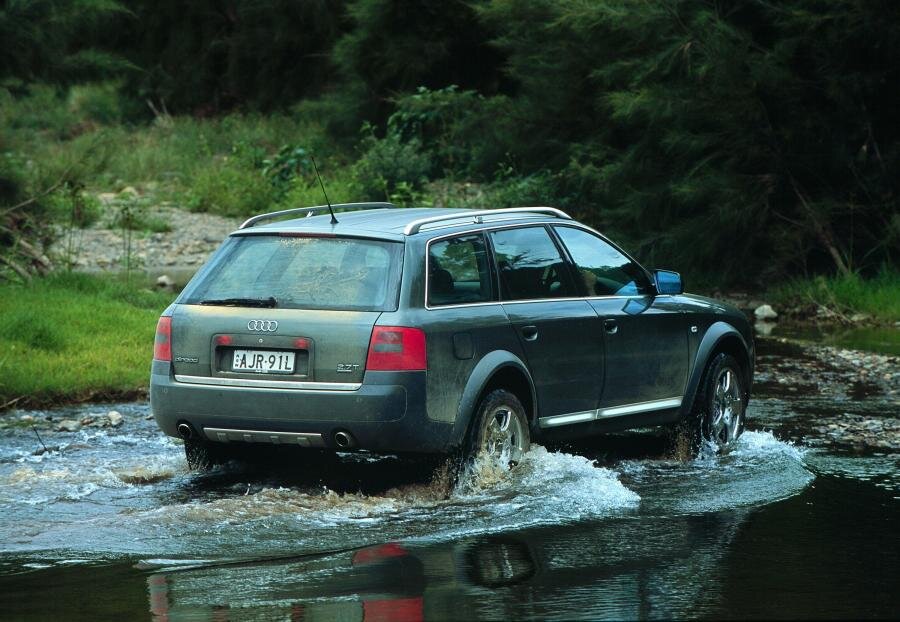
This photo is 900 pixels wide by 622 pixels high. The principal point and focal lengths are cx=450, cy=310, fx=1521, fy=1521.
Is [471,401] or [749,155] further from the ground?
[749,155]

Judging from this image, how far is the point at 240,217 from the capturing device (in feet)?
95.6

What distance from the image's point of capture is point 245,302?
807 centimetres

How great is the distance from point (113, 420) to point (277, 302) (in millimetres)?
3453

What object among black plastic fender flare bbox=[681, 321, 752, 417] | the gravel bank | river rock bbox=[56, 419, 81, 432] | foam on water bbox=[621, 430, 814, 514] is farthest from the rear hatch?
the gravel bank

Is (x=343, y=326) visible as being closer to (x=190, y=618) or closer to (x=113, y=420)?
(x=190, y=618)

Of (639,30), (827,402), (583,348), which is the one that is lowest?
(827,402)

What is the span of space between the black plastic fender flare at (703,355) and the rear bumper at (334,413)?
2.38 meters

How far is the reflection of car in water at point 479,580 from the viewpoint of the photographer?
582 cm

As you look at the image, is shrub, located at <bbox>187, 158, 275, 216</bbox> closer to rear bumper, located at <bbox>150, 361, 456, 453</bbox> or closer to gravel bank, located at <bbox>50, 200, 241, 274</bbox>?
gravel bank, located at <bbox>50, 200, 241, 274</bbox>

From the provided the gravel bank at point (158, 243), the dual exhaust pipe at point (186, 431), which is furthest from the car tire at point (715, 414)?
the gravel bank at point (158, 243)

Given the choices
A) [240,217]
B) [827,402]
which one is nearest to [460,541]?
[827,402]

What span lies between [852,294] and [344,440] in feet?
39.5

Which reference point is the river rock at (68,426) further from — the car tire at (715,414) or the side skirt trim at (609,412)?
the car tire at (715,414)

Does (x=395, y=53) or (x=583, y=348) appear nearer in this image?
(x=583, y=348)
